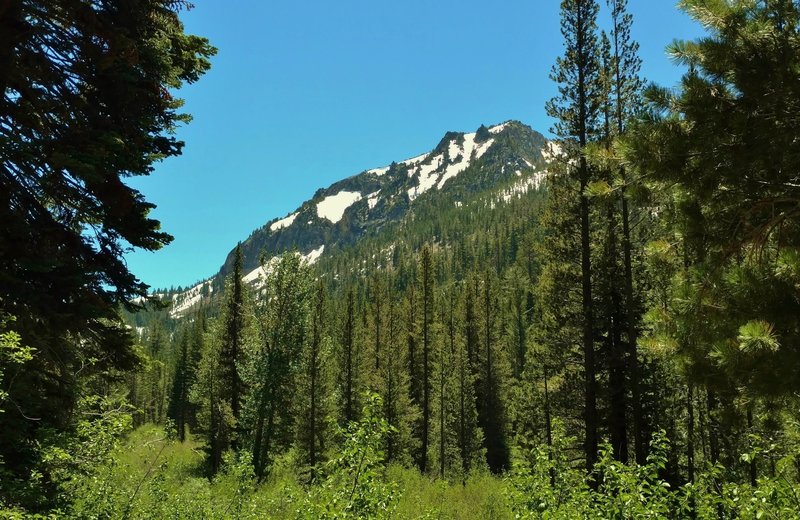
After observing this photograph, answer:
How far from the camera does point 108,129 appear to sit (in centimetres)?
769

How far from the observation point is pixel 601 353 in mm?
17969

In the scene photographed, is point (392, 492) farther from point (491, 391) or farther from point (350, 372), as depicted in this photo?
point (491, 391)

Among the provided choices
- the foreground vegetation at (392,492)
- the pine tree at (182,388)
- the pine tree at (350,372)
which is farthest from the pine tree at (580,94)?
the pine tree at (182,388)

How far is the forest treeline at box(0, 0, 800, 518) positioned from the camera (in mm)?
4523

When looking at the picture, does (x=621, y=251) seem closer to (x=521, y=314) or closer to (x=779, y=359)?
(x=779, y=359)

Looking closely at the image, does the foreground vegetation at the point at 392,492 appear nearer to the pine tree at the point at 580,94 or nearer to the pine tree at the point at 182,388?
the pine tree at the point at 580,94

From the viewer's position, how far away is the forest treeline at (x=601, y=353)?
14.8 ft

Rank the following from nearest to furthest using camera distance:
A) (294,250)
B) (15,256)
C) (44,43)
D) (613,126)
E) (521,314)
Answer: (15,256) → (44,43) → (613,126) → (294,250) → (521,314)

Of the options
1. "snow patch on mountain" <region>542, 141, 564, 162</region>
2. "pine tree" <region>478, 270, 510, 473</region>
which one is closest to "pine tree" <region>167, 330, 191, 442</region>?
"pine tree" <region>478, 270, 510, 473</region>

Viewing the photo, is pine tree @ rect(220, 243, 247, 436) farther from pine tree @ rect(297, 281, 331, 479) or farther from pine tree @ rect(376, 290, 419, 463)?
pine tree @ rect(376, 290, 419, 463)

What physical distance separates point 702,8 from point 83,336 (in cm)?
994

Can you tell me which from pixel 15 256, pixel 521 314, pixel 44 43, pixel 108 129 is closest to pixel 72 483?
pixel 15 256

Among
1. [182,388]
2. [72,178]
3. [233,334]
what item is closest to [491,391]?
[233,334]

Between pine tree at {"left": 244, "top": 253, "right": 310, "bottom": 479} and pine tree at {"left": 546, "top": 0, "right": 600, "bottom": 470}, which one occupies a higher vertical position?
pine tree at {"left": 546, "top": 0, "right": 600, "bottom": 470}
